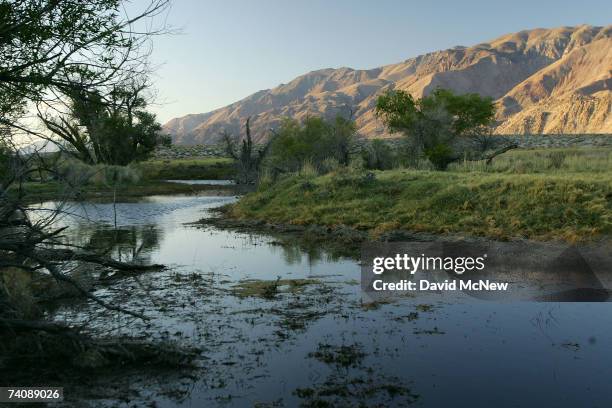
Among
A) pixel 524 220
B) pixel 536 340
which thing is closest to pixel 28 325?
pixel 536 340

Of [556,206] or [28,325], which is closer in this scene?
[28,325]

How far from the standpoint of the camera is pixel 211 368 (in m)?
7.48

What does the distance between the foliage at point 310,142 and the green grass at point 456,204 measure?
2234 centimetres

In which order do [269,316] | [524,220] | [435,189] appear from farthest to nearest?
1. [435,189]
2. [524,220]
3. [269,316]

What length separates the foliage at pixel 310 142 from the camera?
49906mm

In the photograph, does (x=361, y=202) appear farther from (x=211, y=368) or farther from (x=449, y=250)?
(x=211, y=368)

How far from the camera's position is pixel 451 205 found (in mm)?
19969

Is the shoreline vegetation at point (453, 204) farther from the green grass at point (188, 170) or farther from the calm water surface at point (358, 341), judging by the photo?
the green grass at point (188, 170)

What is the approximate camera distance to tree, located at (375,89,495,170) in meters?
42.9

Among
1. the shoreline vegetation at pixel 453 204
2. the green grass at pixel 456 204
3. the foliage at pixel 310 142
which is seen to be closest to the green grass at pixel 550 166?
the shoreline vegetation at pixel 453 204

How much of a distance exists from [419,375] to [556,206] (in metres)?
12.5

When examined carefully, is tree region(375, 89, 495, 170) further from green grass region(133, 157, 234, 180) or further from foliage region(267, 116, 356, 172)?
green grass region(133, 157, 234, 180)

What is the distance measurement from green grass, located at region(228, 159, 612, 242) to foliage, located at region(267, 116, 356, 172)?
22338mm

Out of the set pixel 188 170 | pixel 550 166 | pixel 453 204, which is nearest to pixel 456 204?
pixel 453 204
